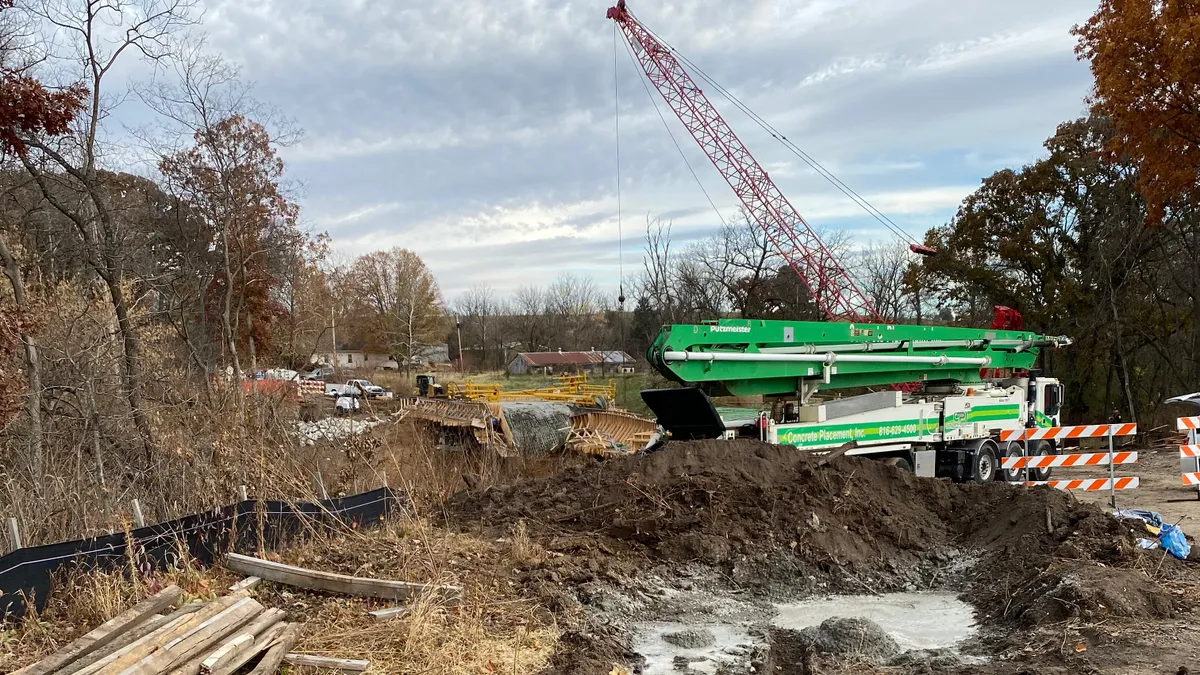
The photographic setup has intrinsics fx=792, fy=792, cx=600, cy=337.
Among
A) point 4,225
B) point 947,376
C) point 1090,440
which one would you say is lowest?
point 1090,440

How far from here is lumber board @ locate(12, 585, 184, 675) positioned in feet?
13.9

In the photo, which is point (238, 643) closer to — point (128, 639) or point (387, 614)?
point (128, 639)

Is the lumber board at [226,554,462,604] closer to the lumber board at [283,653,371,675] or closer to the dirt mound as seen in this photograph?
the lumber board at [283,653,371,675]

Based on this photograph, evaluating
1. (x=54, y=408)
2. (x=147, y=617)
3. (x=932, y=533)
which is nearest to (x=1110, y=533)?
(x=932, y=533)

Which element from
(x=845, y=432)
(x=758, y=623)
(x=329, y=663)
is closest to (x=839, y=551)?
(x=758, y=623)

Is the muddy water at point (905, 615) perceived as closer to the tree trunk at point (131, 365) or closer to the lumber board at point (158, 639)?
the lumber board at point (158, 639)

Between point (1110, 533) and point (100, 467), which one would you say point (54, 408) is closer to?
point (100, 467)

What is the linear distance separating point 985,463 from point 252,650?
39.1 ft

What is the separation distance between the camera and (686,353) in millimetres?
9344

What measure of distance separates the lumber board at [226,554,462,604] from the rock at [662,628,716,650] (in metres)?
1.59

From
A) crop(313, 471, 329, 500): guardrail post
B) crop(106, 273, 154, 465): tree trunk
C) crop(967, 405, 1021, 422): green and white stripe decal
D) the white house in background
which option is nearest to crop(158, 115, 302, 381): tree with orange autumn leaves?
crop(106, 273, 154, 465): tree trunk

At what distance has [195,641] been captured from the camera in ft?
14.6

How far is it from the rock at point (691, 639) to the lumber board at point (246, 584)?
3.12 meters

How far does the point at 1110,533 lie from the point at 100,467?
12.0m
